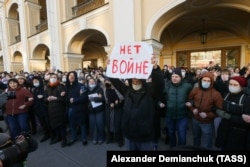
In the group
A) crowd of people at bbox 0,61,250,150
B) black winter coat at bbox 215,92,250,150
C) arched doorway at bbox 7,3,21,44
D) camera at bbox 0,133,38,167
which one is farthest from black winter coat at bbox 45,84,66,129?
arched doorway at bbox 7,3,21,44

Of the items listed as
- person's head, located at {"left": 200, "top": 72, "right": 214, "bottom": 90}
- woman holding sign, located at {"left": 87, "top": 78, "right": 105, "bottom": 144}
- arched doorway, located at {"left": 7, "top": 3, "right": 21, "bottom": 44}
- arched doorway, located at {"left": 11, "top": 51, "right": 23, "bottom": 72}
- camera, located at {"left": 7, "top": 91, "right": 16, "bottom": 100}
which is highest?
arched doorway, located at {"left": 7, "top": 3, "right": 21, "bottom": 44}

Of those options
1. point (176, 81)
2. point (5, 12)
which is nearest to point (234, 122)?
point (176, 81)

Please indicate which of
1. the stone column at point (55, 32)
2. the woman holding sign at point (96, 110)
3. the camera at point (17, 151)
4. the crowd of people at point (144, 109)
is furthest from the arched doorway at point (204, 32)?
the camera at point (17, 151)

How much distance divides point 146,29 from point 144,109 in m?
6.35

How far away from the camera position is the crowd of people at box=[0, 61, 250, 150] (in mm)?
2586

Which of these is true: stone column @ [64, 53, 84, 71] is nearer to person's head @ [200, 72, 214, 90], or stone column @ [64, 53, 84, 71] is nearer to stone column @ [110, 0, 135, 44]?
Result: stone column @ [110, 0, 135, 44]

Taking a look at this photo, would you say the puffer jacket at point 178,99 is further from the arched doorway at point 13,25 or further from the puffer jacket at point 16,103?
the arched doorway at point 13,25

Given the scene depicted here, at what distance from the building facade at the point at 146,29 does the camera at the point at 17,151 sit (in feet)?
22.8

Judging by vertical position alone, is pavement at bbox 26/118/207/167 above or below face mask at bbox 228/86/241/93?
below

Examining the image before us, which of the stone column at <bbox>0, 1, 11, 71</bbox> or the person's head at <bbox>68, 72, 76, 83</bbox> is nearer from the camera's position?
the person's head at <bbox>68, 72, 76, 83</bbox>

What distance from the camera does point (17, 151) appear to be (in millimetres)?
1548

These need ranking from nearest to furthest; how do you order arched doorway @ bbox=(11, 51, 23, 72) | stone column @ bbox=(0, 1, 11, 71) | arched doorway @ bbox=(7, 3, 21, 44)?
1. arched doorway @ bbox=(7, 3, 21, 44)
2. stone column @ bbox=(0, 1, 11, 71)
3. arched doorway @ bbox=(11, 51, 23, 72)

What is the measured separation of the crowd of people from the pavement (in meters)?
0.17

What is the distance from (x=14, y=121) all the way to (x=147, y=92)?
3490mm
